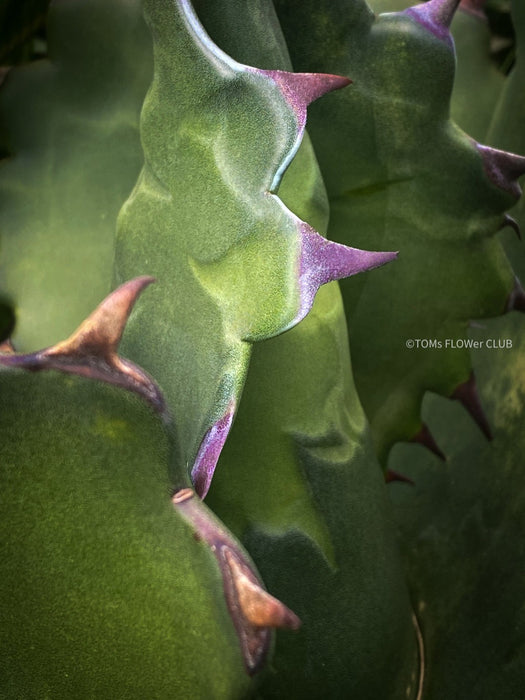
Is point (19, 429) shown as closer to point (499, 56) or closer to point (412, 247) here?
point (412, 247)

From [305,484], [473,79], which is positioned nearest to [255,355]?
[305,484]

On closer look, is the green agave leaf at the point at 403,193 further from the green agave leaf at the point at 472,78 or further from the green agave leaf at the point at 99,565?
the green agave leaf at the point at 99,565

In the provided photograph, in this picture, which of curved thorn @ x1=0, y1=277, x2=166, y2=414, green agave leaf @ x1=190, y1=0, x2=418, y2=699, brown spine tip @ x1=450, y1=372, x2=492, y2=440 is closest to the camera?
curved thorn @ x1=0, y1=277, x2=166, y2=414

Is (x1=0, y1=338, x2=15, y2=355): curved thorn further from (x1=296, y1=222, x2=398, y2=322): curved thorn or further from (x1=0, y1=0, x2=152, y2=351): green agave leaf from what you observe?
(x1=296, y1=222, x2=398, y2=322): curved thorn

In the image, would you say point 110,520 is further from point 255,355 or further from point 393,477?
point 393,477

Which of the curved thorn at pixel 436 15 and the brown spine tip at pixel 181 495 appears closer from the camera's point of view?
the brown spine tip at pixel 181 495

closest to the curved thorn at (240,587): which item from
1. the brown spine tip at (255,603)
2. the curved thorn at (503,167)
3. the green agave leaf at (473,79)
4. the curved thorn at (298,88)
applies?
the brown spine tip at (255,603)

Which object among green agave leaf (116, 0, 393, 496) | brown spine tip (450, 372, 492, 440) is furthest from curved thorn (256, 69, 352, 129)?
brown spine tip (450, 372, 492, 440)
